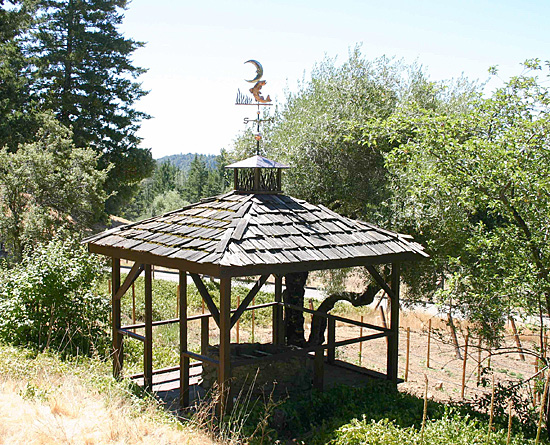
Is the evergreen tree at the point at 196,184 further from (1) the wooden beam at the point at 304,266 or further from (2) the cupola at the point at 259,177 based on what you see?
(1) the wooden beam at the point at 304,266

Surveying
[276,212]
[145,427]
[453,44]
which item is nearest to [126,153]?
[453,44]

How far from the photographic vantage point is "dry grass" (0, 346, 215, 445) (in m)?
5.64

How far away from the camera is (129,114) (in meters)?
29.0

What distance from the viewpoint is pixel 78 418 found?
6184mm

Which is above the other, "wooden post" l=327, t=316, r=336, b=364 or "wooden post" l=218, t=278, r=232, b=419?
→ "wooden post" l=218, t=278, r=232, b=419

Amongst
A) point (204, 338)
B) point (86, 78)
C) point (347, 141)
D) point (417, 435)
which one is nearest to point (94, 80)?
point (86, 78)

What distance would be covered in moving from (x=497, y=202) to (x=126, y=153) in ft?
79.0

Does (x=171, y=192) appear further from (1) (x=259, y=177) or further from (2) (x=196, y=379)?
(1) (x=259, y=177)

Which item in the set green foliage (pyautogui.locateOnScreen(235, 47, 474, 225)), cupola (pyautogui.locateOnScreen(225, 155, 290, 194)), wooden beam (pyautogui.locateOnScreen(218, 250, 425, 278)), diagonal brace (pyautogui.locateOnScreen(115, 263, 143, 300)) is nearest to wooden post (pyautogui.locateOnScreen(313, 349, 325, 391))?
wooden beam (pyautogui.locateOnScreen(218, 250, 425, 278))

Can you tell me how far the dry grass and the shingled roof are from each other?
5.91 feet

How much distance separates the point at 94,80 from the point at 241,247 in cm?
2339

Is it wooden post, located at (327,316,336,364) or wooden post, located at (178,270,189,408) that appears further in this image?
wooden post, located at (327,316,336,364)

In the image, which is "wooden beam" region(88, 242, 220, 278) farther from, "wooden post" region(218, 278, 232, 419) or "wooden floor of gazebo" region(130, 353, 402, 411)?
"wooden floor of gazebo" region(130, 353, 402, 411)

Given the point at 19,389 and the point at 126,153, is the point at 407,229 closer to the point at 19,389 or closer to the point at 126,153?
the point at 19,389
